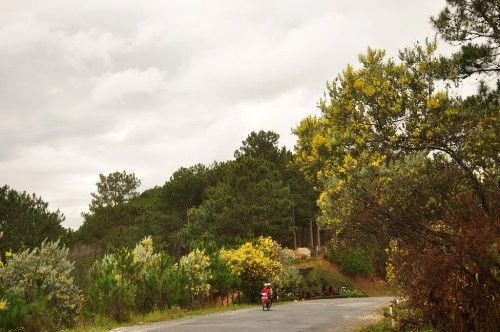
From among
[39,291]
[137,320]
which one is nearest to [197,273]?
[137,320]

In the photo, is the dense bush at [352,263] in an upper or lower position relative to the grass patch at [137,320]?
upper

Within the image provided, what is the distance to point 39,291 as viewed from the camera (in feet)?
53.6

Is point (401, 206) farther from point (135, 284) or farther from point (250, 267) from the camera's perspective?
point (250, 267)

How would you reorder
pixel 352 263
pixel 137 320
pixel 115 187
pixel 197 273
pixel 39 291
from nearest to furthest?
pixel 39 291, pixel 137 320, pixel 197 273, pixel 352 263, pixel 115 187

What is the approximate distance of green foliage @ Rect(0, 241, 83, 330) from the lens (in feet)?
47.9

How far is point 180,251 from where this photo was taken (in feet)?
210

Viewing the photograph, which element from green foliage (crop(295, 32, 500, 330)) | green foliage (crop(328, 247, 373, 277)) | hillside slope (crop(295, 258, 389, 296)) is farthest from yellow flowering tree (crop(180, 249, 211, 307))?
green foliage (crop(328, 247, 373, 277))

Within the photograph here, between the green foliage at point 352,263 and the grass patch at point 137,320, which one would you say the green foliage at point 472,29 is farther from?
the green foliage at point 352,263

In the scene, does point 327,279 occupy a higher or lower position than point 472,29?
lower

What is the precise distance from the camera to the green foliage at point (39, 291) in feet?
47.9

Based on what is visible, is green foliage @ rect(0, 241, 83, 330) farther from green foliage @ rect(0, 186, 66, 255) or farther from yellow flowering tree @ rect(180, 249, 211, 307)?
green foliage @ rect(0, 186, 66, 255)

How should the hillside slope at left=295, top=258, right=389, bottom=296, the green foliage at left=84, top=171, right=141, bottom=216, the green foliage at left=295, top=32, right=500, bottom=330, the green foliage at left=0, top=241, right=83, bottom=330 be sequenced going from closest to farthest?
1. the green foliage at left=295, top=32, right=500, bottom=330
2. the green foliage at left=0, top=241, right=83, bottom=330
3. the hillside slope at left=295, top=258, right=389, bottom=296
4. the green foliage at left=84, top=171, right=141, bottom=216

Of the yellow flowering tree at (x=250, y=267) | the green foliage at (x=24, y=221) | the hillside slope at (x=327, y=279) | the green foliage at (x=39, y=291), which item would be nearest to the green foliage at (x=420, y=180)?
the green foliage at (x=39, y=291)

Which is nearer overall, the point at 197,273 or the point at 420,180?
the point at 420,180
